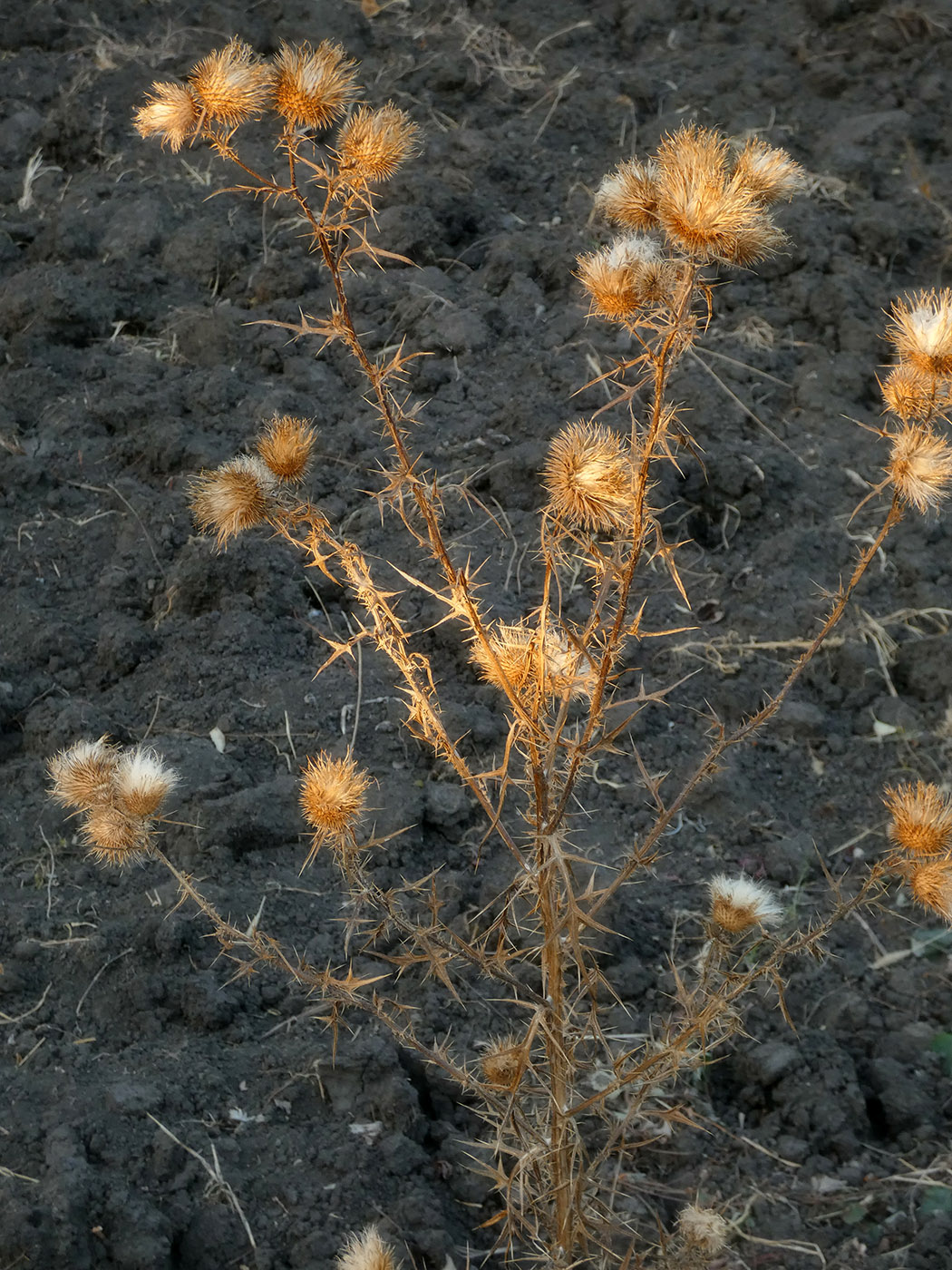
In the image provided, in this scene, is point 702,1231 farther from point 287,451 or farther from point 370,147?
point 370,147

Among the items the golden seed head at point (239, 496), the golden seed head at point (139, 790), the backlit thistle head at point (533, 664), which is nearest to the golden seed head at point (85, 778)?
the golden seed head at point (139, 790)

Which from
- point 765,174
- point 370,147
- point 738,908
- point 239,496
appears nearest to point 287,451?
point 239,496

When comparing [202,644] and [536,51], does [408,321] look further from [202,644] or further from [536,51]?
[536,51]

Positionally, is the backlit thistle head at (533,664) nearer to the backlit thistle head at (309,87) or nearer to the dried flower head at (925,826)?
the dried flower head at (925,826)

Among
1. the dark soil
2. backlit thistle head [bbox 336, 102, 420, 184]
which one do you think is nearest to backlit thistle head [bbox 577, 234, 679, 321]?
backlit thistle head [bbox 336, 102, 420, 184]

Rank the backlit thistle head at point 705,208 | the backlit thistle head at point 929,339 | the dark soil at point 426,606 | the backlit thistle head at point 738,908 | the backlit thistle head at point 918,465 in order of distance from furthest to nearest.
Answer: the dark soil at point 426,606, the backlit thistle head at point 738,908, the backlit thistle head at point 918,465, the backlit thistle head at point 929,339, the backlit thistle head at point 705,208

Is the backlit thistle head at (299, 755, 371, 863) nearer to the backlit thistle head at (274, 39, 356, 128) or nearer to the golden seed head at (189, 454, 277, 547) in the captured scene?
the golden seed head at (189, 454, 277, 547)
